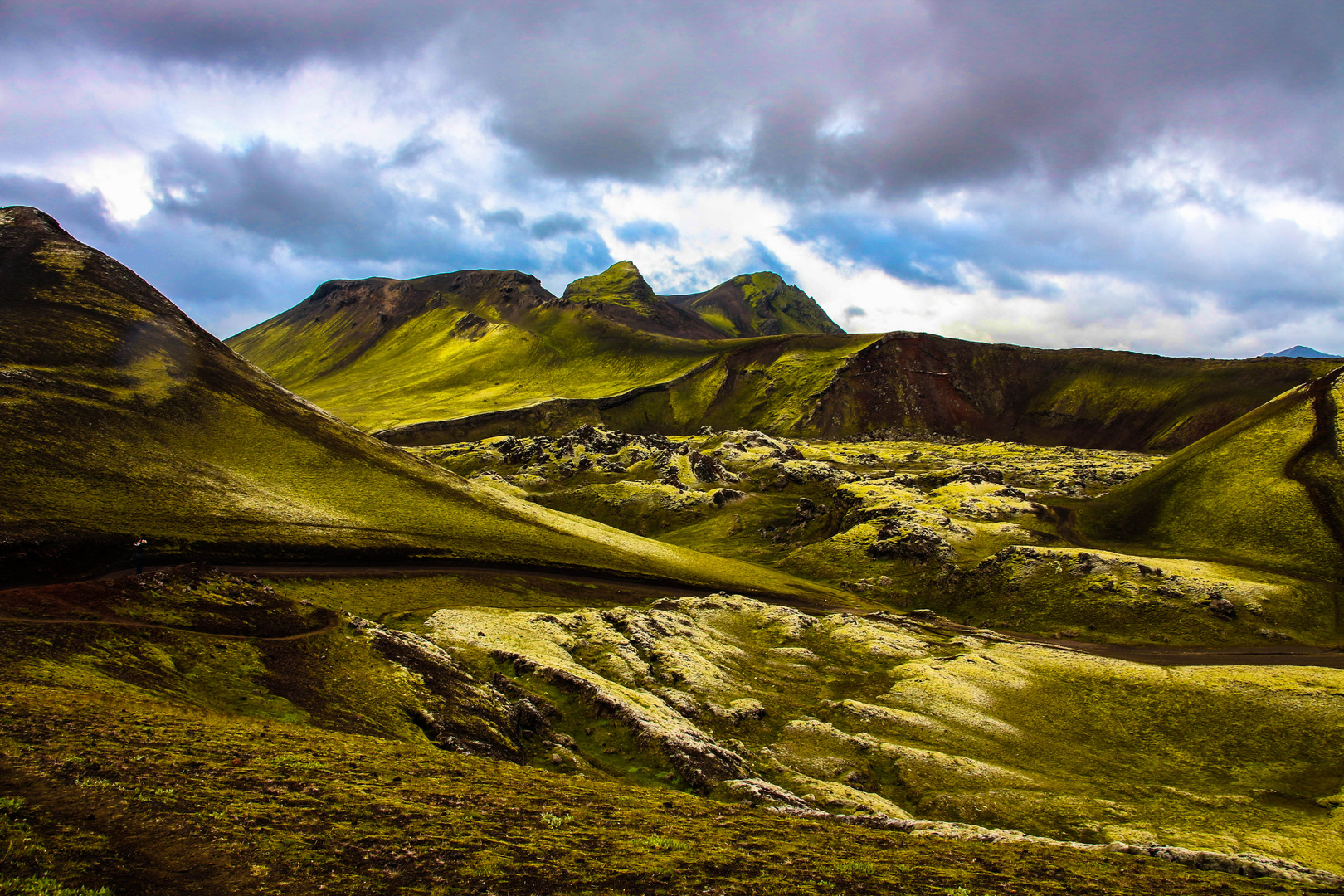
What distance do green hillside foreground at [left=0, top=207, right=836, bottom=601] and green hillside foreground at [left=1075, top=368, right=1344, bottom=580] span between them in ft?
304

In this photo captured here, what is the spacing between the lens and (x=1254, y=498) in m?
142

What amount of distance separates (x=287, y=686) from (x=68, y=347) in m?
118

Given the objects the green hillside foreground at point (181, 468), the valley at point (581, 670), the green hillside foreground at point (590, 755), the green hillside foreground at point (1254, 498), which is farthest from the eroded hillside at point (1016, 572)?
the green hillside foreground at point (590, 755)

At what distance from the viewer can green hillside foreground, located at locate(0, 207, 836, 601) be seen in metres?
76.2

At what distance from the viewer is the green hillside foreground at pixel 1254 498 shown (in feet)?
417

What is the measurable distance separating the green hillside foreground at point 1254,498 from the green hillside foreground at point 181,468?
3647 inches

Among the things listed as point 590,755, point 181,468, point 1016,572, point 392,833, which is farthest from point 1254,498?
point 181,468

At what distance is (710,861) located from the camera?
2392 cm

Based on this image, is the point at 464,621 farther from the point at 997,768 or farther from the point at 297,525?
the point at 997,768

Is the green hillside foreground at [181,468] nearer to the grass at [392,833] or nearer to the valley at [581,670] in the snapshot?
the valley at [581,670]

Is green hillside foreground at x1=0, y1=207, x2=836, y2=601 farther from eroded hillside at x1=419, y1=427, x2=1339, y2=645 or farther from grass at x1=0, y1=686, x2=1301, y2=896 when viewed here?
grass at x1=0, y1=686, x2=1301, y2=896

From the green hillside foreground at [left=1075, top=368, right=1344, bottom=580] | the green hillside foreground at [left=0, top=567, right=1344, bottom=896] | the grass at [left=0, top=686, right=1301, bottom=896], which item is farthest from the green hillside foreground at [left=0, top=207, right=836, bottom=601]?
the green hillside foreground at [left=1075, top=368, right=1344, bottom=580]

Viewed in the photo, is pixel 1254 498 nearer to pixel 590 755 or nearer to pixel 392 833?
pixel 590 755

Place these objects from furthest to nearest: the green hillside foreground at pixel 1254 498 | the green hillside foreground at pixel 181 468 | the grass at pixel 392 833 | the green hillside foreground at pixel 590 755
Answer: the green hillside foreground at pixel 1254 498 < the green hillside foreground at pixel 181 468 < the green hillside foreground at pixel 590 755 < the grass at pixel 392 833
